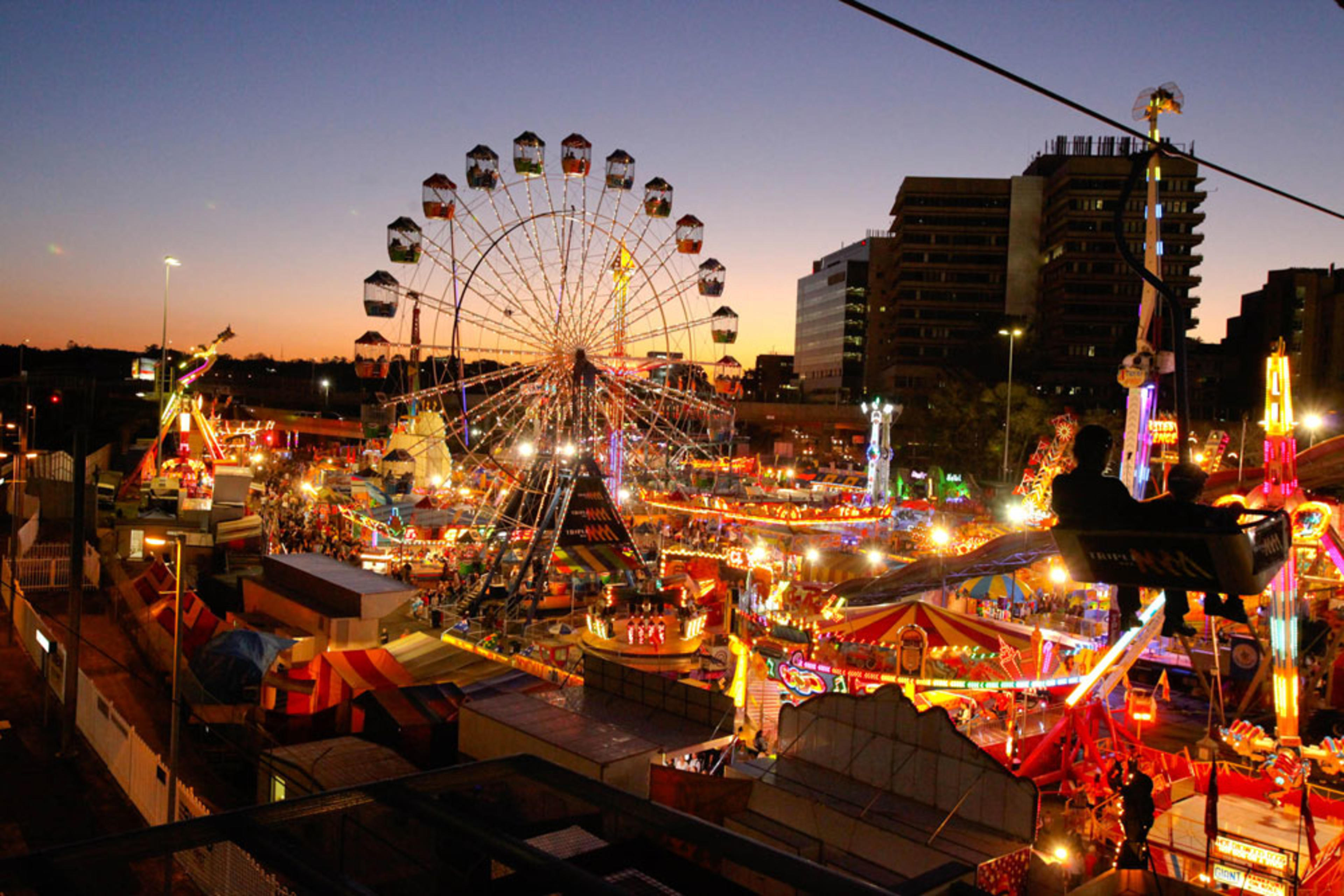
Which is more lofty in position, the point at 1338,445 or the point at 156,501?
the point at 1338,445

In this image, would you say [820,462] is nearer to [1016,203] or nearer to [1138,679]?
[1016,203]

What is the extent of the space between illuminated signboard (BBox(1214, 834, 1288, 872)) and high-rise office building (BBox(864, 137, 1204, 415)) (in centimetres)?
5269

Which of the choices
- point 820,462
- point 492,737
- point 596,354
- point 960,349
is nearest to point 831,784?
point 492,737

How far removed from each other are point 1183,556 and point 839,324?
3890 inches

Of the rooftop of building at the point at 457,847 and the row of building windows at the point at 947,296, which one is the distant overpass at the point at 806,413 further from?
the rooftop of building at the point at 457,847

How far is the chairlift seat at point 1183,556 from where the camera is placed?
357cm

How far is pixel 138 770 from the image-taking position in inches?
456

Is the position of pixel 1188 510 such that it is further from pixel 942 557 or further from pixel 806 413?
pixel 806 413

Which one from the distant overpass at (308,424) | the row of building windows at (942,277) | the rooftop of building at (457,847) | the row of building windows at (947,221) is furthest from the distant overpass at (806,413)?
the rooftop of building at (457,847)

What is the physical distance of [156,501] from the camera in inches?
1217

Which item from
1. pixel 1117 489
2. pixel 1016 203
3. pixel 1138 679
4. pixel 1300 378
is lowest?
pixel 1138 679

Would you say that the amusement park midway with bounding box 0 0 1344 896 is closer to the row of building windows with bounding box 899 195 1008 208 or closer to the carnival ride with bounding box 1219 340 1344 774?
the carnival ride with bounding box 1219 340 1344 774

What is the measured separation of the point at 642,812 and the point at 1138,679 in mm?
19319

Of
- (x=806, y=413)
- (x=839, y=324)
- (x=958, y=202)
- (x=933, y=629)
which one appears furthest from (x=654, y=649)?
(x=839, y=324)
